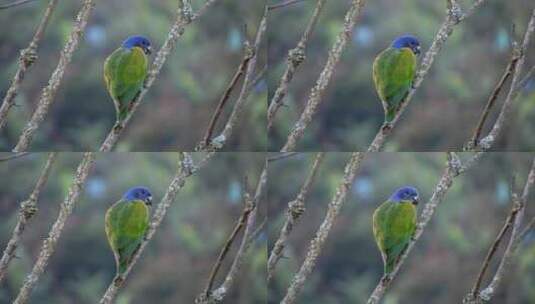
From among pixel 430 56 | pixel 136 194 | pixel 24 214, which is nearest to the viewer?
pixel 24 214

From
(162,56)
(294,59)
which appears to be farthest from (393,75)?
(162,56)

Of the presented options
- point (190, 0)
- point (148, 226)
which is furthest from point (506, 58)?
point (148, 226)

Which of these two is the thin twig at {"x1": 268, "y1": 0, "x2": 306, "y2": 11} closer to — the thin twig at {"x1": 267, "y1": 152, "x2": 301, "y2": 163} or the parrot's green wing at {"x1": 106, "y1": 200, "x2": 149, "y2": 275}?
the thin twig at {"x1": 267, "y1": 152, "x2": 301, "y2": 163}

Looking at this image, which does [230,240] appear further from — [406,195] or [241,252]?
[406,195]

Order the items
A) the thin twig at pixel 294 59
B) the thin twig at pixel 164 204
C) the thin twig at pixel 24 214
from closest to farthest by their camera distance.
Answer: the thin twig at pixel 24 214, the thin twig at pixel 164 204, the thin twig at pixel 294 59

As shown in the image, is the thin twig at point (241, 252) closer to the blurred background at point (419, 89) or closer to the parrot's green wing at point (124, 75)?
the blurred background at point (419, 89)

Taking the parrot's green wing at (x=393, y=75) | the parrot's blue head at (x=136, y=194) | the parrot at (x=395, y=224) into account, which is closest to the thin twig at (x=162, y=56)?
the parrot's blue head at (x=136, y=194)
